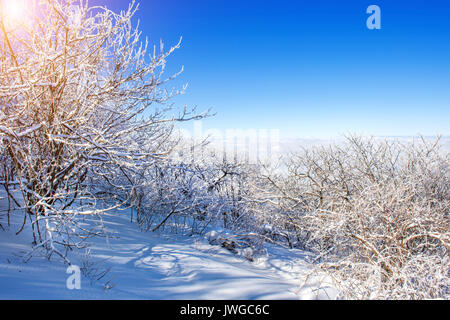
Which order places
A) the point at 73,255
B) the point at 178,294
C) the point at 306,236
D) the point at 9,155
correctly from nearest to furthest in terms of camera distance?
the point at 178,294, the point at 73,255, the point at 9,155, the point at 306,236

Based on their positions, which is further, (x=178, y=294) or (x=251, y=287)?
(x=251, y=287)

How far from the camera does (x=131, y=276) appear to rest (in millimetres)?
2625

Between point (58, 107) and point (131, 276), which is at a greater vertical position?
point (58, 107)

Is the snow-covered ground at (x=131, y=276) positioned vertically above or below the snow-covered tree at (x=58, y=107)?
below

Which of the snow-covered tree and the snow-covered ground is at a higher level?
the snow-covered tree

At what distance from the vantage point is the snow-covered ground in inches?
77.1

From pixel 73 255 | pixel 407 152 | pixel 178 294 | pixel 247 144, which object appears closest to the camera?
pixel 178 294

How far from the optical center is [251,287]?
2738 mm

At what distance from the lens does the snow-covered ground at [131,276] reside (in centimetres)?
196
